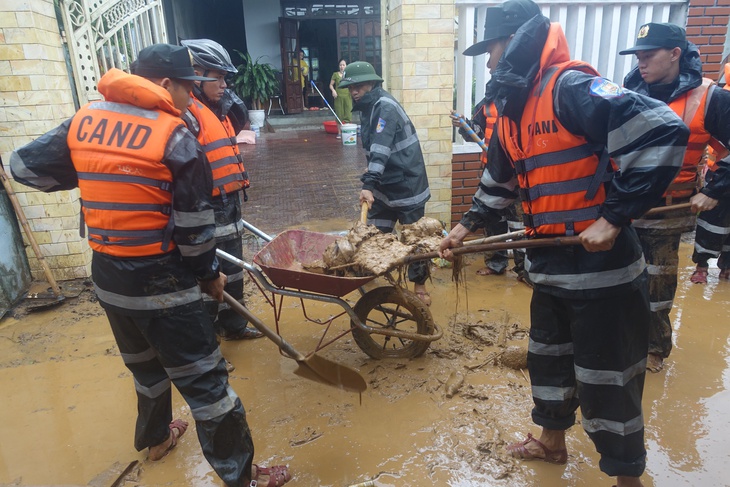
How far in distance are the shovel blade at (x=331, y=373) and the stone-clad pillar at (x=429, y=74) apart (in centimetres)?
316

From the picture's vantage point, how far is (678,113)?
3199 millimetres

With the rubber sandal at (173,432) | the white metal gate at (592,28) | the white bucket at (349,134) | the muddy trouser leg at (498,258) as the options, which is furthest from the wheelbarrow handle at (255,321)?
the white bucket at (349,134)

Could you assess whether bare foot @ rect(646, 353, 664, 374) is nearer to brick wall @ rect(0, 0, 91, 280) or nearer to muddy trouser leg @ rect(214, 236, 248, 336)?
muddy trouser leg @ rect(214, 236, 248, 336)

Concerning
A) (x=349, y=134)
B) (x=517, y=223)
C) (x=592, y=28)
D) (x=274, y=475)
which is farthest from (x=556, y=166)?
(x=349, y=134)

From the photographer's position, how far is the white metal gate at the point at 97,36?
4.79 m

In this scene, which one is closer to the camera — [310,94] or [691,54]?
[691,54]

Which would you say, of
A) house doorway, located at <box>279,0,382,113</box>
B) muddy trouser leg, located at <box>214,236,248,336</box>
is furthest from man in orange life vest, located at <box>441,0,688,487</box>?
house doorway, located at <box>279,0,382,113</box>

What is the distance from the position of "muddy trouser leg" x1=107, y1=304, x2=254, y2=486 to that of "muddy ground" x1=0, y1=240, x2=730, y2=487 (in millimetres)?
312

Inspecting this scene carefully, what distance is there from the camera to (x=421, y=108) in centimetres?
539

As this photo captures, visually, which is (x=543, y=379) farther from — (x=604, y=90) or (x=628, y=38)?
(x=628, y=38)

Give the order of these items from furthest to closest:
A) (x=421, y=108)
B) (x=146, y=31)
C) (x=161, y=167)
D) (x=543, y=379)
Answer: (x=146, y=31), (x=421, y=108), (x=543, y=379), (x=161, y=167)

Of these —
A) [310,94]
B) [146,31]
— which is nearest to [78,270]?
[146,31]

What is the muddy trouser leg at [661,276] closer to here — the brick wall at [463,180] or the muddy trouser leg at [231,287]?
the brick wall at [463,180]

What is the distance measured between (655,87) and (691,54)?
27cm
